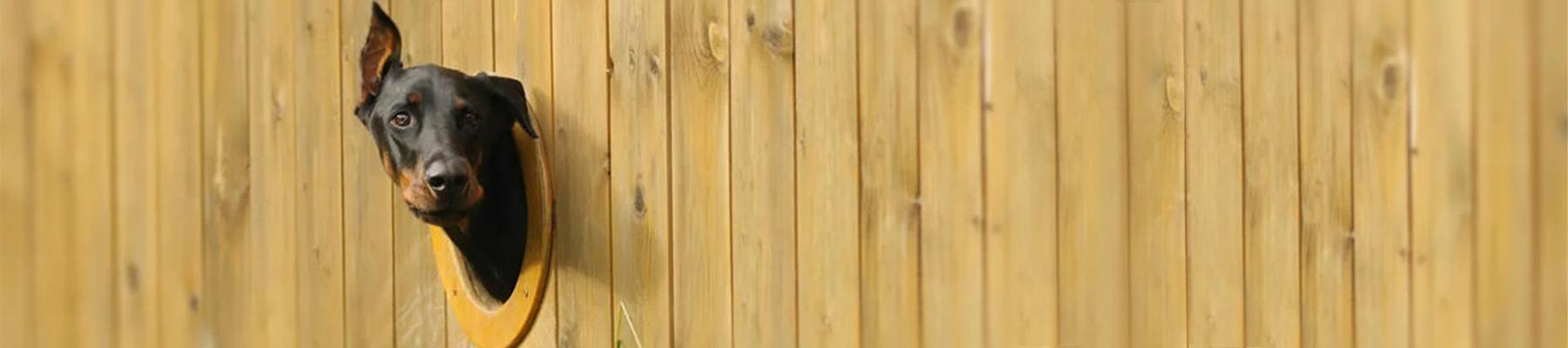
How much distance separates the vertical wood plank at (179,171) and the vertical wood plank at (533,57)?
0.76m

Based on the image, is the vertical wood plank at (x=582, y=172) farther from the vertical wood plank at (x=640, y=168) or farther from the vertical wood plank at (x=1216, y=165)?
the vertical wood plank at (x=1216, y=165)

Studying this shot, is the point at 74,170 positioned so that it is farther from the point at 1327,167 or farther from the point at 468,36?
the point at 1327,167

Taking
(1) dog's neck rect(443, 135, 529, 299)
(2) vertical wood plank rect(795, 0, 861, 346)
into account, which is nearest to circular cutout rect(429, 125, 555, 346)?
(1) dog's neck rect(443, 135, 529, 299)

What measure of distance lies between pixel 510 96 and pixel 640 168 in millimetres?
217

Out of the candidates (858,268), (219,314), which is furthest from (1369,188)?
(219,314)

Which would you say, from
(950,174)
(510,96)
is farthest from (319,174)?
(950,174)

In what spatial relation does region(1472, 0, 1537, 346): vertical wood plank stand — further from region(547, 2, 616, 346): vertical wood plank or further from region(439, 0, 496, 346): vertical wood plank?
region(439, 0, 496, 346): vertical wood plank

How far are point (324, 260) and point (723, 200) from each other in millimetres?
908

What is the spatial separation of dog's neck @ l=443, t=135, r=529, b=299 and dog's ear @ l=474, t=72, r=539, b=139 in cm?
10

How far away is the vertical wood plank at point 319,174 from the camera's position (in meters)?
3.83

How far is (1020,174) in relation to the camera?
2.99m

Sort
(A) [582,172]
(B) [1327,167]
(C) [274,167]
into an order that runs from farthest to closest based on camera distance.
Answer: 1. (C) [274,167]
2. (A) [582,172]
3. (B) [1327,167]

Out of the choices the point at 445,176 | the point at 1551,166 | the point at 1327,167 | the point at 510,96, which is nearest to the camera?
the point at 1551,166

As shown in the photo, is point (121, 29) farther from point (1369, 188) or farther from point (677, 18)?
point (1369, 188)
